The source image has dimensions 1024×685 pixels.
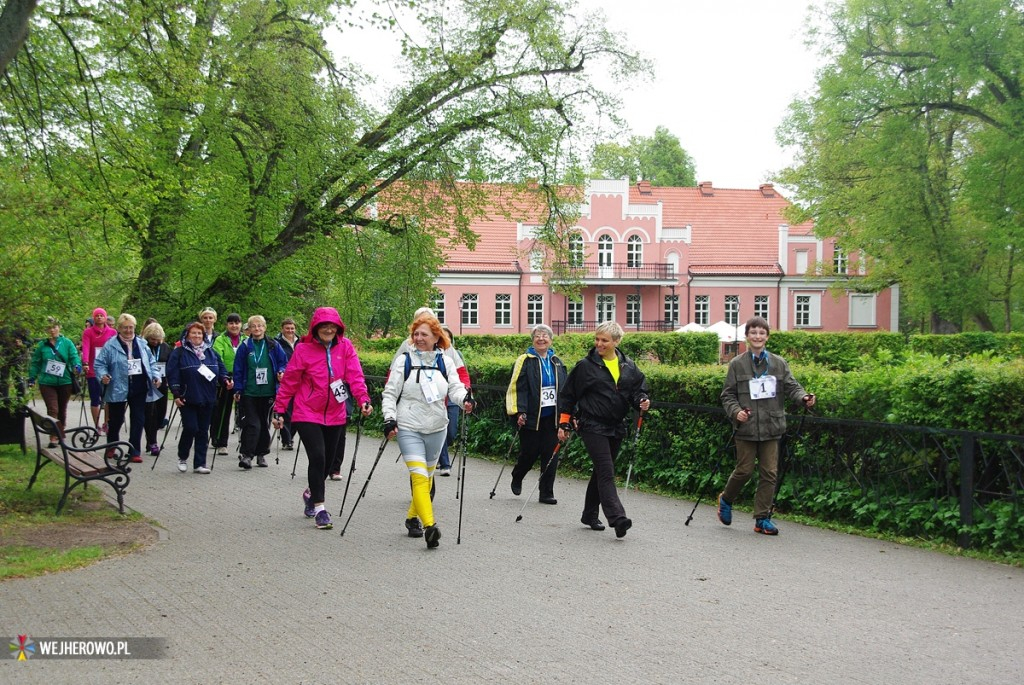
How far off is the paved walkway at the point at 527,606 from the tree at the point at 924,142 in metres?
30.5

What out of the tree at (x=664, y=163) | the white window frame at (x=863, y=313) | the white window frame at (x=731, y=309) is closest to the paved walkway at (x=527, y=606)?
the white window frame at (x=731, y=309)

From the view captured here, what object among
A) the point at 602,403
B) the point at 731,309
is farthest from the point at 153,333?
the point at 731,309

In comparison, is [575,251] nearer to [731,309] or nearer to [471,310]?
[471,310]

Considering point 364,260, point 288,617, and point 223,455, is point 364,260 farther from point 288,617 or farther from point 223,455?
point 288,617

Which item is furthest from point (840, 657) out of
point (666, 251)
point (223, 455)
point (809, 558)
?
point (666, 251)

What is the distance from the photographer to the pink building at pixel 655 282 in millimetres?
61281

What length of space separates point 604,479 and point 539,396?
2.19 metres

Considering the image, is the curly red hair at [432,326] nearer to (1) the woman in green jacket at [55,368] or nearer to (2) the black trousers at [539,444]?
(2) the black trousers at [539,444]

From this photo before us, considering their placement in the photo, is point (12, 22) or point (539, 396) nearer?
point (12, 22)

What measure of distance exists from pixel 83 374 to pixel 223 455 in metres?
2.74

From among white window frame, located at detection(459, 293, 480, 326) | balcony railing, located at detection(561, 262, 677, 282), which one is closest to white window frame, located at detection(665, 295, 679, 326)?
balcony railing, located at detection(561, 262, 677, 282)

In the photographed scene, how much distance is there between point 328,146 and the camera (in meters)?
21.3

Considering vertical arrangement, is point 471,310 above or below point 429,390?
above

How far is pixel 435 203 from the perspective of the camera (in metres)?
22.4
